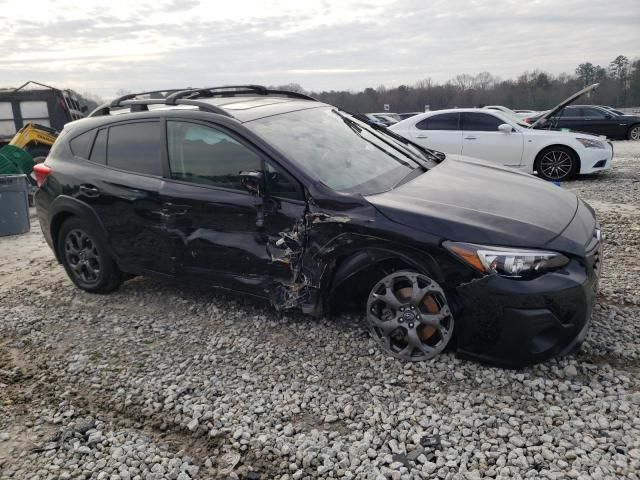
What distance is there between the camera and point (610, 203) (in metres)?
7.88

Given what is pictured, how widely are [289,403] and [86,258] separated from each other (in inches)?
112

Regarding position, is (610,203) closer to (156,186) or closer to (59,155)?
(156,186)

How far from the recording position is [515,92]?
182 feet

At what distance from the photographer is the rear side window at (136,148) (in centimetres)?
432

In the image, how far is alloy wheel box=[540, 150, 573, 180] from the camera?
33.3 feet

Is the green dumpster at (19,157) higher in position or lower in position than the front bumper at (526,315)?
higher

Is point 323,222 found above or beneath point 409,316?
above

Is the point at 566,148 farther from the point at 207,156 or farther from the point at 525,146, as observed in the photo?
the point at 207,156

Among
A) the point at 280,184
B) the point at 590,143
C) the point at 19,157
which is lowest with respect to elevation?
the point at 590,143

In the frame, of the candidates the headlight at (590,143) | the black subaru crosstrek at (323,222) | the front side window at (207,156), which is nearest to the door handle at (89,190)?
the black subaru crosstrek at (323,222)

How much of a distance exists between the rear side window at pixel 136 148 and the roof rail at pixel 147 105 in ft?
0.68

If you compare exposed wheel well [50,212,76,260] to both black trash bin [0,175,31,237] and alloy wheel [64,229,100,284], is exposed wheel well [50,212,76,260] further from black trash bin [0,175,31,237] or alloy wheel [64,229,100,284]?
black trash bin [0,175,31,237]

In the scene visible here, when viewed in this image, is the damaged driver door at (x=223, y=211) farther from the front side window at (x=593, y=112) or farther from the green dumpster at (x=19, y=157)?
the front side window at (x=593, y=112)

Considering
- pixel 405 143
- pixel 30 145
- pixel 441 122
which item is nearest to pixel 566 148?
pixel 441 122
